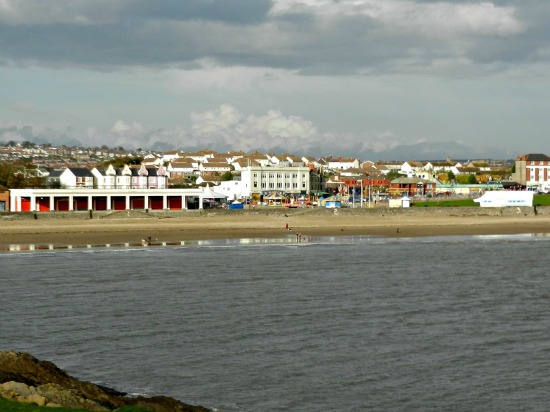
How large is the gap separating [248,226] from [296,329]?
1707 inches

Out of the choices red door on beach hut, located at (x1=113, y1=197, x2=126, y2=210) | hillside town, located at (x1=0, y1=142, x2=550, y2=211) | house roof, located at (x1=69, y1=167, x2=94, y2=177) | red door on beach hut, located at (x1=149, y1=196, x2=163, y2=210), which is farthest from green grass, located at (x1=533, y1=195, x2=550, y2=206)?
house roof, located at (x1=69, y1=167, x2=94, y2=177)

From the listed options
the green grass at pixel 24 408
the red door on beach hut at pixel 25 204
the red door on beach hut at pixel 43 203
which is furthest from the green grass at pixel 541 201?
the green grass at pixel 24 408

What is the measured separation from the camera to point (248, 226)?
217ft

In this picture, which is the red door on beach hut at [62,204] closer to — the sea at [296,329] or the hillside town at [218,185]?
the hillside town at [218,185]

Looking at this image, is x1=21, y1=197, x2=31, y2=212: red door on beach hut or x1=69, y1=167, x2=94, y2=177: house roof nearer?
x1=21, y1=197, x2=31, y2=212: red door on beach hut

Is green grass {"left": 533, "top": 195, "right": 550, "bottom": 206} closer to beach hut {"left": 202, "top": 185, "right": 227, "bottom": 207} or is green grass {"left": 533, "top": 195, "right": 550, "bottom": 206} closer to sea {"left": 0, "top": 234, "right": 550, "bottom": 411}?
beach hut {"left": 202, "top": 185, "right": 227, "bottom": 207}

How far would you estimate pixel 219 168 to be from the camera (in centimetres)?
17188

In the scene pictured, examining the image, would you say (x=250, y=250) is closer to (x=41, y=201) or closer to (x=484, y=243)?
(x=484, y=243)

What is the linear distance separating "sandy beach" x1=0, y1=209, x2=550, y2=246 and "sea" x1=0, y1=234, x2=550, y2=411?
1698 cm

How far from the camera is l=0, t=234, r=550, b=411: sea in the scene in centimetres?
1712

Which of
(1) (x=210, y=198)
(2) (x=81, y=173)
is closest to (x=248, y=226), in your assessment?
(1) (x=210, y=198)

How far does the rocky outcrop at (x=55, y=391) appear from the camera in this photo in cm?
1319

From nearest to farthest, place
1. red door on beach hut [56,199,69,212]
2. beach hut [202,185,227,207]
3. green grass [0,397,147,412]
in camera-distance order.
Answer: green grass [0,397,147,412] → red door on beach hut [56,199,69,212] → beach hut [202,185,227,207]

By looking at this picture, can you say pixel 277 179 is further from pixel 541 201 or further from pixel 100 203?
pixel 100 203
